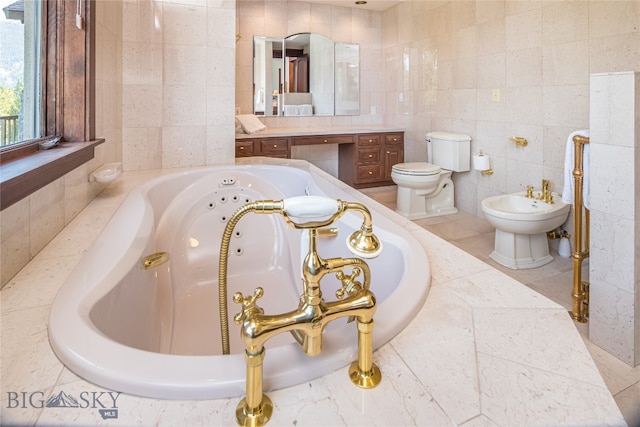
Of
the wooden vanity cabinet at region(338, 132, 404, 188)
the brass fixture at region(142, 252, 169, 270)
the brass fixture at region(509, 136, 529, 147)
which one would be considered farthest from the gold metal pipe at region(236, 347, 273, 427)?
the wooden vanity cabinet at region(338, 132, 404, 188)

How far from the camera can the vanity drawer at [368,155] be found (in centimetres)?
431

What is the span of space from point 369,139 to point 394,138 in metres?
0.35

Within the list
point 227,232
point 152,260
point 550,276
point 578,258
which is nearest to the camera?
point 227,232

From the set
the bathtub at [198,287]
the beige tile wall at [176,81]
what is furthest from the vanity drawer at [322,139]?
the bathtub at [198,287]

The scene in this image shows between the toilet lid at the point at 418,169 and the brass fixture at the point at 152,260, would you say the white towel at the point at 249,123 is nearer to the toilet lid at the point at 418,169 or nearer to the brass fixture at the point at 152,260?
the toilet lid at the point at 418,169

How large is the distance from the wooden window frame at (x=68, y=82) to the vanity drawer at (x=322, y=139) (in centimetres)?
238

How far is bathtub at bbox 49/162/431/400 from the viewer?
0.62m

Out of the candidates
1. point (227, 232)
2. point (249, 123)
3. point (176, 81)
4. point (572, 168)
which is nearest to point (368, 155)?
point (249, 123)

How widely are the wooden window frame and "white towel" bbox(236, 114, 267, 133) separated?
2070mm

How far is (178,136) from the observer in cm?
264

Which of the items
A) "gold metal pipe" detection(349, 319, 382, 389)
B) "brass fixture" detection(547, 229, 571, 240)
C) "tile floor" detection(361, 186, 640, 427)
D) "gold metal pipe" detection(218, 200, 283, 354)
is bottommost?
"tile floor" detection(361, 186, 640, 427)

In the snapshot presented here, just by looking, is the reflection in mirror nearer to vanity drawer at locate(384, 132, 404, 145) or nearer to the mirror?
the mirror

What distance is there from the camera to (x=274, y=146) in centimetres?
383

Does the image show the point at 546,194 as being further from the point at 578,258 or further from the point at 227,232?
the point at 227,232
